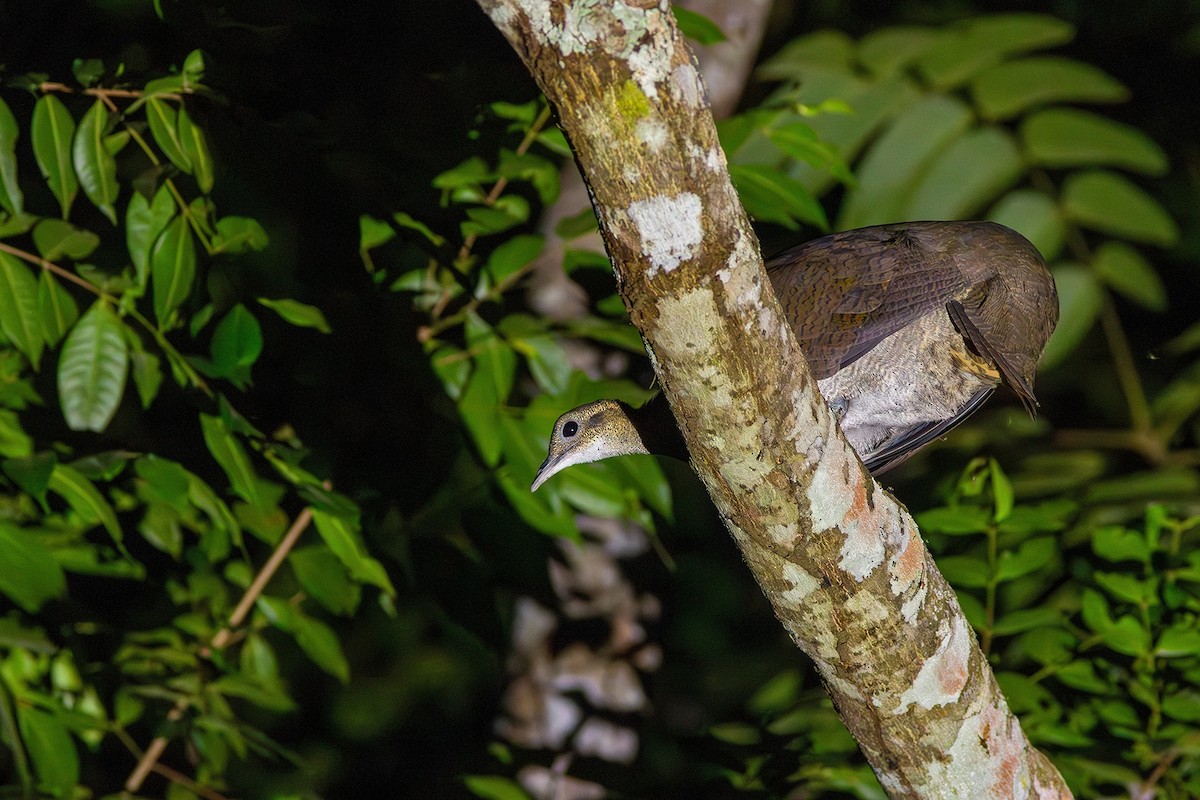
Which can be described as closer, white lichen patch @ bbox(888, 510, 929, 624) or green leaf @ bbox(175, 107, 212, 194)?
white lichen patch @ bbox(888, 510, 929, 624)

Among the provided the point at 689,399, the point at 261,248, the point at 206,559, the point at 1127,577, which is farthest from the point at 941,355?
the point at 206,559

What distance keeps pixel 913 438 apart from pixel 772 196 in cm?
70

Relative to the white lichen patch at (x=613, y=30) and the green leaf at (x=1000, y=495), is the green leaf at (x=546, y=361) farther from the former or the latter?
the white lichen patch at (x=613, y=30)

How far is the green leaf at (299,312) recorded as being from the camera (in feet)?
8.28

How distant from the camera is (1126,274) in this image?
3.13m

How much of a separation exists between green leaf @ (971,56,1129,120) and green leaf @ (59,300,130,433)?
7.47 feet

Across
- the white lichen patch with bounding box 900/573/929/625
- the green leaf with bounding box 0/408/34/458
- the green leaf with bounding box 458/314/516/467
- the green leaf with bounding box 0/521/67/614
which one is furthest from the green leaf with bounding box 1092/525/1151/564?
the green leaf with bounding box 0/408/34/458

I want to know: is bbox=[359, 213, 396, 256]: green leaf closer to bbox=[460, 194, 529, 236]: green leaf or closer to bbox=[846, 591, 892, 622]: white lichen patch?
bbox=[460, 194, 529, 236]: green leaf

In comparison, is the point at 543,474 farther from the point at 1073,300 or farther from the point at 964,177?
the point at 1073,300

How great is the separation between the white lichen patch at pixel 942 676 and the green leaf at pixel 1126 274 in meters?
1.36

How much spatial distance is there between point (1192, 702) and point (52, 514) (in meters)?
2.67

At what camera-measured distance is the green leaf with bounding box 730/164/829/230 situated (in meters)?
2.81

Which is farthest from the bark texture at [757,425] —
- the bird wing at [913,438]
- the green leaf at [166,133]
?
the green leaf at [166,133]

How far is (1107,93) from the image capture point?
3.17 metres
